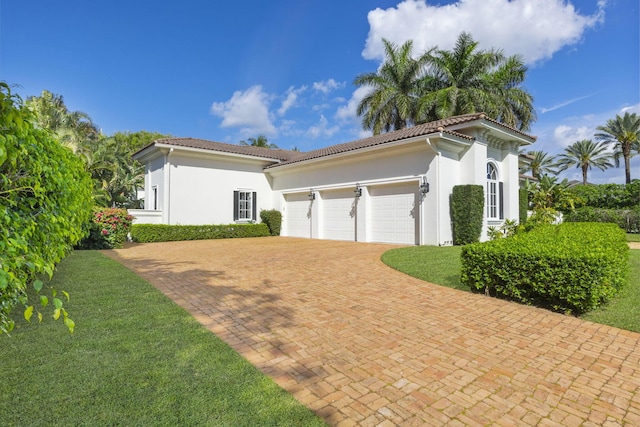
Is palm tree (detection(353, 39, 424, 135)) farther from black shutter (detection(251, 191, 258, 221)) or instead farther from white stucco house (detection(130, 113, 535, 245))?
black shutter (detection(251, 191, 258, 221))

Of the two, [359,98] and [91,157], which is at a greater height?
[359,98]

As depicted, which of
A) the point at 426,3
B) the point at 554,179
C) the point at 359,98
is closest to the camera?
the point at 426,3

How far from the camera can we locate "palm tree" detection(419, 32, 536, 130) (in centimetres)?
2525

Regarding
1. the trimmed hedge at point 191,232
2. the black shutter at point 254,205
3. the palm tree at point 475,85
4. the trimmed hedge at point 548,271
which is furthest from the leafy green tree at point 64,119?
the palm tree at point 475,85

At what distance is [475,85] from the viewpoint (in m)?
26.7

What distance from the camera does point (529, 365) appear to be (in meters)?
3.25

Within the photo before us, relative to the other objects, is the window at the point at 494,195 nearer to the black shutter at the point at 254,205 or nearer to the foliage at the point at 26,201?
the black shutter at the point at 254,205

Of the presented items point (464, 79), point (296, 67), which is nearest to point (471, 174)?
point (296, 67)

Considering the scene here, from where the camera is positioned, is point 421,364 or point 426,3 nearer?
point 421,364

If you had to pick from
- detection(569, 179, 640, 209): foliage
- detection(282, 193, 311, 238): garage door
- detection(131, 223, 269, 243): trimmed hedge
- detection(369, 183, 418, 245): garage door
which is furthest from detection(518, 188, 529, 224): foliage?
detection(131, 223, 269, 243): trimmed hedge

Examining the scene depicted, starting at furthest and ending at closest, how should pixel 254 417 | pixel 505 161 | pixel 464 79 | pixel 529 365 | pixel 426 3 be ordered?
1. pixel 464 79
2. pixel 505 161
3. pixel 426 3
4. pixel 529 365
5. pixel 254 417

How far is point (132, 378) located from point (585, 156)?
172 feet

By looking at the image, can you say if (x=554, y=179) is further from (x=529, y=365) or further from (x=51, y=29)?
(x=51, y=29)

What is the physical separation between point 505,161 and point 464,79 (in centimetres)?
1411
